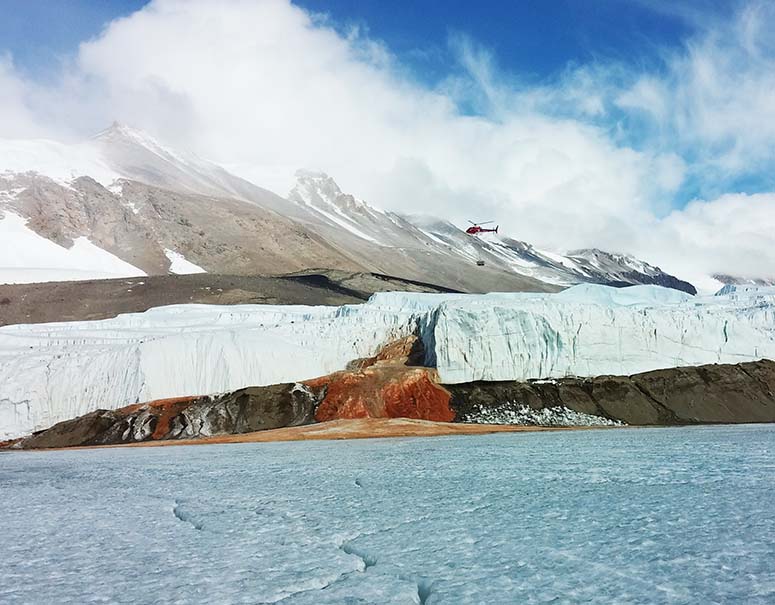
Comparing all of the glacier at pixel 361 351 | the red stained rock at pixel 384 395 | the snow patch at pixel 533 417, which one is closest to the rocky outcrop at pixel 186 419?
the red stained rock at pixel 384 395

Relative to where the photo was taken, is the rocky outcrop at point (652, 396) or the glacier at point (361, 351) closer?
the rocky outcrop at point (652, 396)

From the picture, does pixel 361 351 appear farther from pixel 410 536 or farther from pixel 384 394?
pixel 410 536

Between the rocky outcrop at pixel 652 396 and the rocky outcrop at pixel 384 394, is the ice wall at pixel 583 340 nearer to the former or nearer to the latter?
the rocky outcrop at pixel 652 396

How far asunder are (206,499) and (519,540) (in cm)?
693

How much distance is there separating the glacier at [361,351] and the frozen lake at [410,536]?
28.0 meters

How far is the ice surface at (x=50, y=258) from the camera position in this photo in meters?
110

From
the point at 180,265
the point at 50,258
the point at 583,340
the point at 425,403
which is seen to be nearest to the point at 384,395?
the point at 425,403

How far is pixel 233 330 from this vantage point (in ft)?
156

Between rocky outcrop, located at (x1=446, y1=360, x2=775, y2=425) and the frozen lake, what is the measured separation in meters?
24.7

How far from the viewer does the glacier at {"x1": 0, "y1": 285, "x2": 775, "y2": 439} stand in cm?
4128

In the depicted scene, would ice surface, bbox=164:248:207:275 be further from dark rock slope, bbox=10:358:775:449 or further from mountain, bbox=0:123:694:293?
dark rock slope, bbox=10:358:775:449

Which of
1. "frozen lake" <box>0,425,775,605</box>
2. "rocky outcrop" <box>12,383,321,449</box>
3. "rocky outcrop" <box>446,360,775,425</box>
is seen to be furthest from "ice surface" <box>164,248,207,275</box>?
"frozen lake" <box>0,425,775,605</box>

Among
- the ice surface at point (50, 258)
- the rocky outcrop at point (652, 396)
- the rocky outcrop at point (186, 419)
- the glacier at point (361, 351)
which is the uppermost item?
the ice surface at point (50, 258)

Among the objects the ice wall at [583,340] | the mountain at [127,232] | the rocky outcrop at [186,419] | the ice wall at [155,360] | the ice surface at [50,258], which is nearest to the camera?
the rocky outcrop at [186,419]
